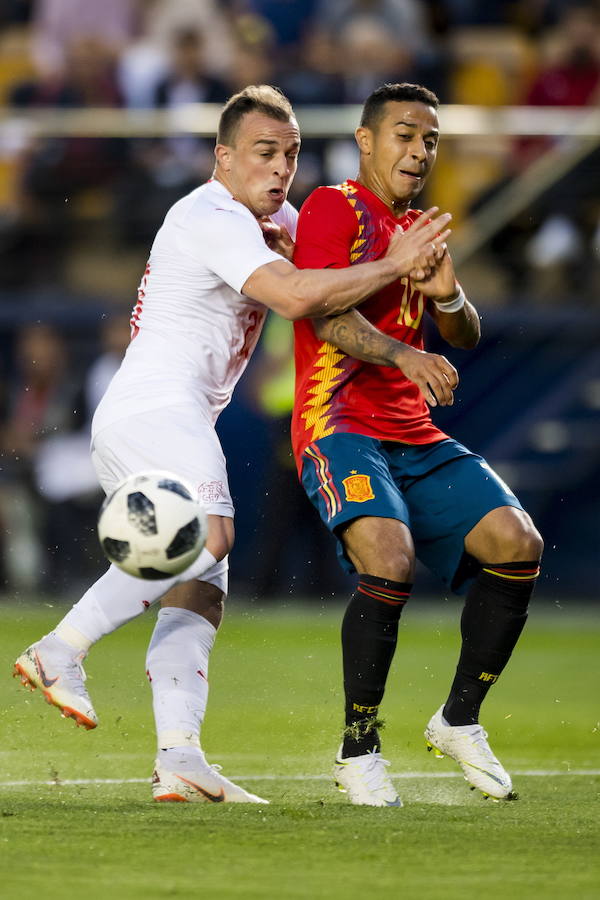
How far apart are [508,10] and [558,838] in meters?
11.8

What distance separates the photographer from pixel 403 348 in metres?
5.53

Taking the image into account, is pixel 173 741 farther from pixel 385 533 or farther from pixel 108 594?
pixel 385 533

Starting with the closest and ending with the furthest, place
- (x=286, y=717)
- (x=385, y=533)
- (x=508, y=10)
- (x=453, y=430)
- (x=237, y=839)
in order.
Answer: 1. (x=237, y=839)
2. (x=385, y=533)
3. (x=286, y=717)
4. (x=453, y=430)
5. (x=508, y=10)

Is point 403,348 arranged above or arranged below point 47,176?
below

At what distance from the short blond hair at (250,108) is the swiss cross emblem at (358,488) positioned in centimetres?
136

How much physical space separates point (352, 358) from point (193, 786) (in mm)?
1645

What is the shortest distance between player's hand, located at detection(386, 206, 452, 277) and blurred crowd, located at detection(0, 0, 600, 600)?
717 cm

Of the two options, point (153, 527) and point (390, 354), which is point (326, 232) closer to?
point (390, 354)

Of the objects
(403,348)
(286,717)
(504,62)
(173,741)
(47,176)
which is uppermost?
(504,62)

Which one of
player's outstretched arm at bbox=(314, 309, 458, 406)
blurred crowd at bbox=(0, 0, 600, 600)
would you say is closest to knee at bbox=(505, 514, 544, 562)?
player's outstretched arm at bbox=(314, 309, 458, 406)

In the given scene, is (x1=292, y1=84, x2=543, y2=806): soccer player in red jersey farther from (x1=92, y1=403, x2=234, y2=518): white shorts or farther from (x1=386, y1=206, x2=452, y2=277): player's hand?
(x1=92, y1=403, x2=234, y2=518): white shorts

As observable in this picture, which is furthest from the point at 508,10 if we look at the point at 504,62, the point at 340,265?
the point at 340,265

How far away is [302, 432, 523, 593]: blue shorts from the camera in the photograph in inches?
218

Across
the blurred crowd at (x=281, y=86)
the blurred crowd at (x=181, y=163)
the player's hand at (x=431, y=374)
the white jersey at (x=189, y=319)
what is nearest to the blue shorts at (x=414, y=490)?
the player's hand at (x=431, y=374)
